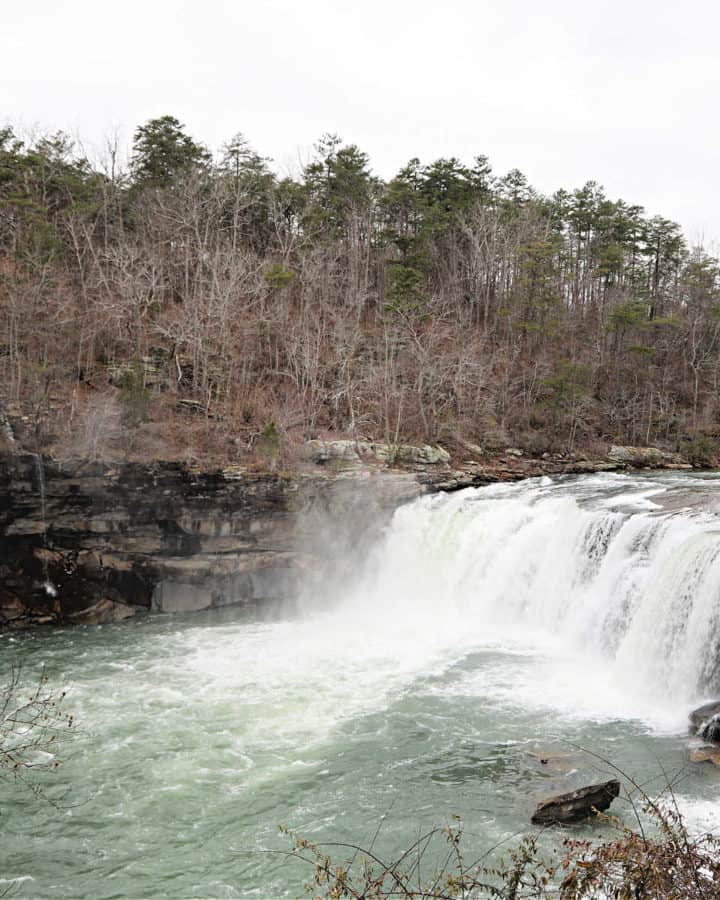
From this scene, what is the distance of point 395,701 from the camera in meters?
13.3

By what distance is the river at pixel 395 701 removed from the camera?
9328 millimetres

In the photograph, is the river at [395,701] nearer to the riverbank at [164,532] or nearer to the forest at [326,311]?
the riverbank at [164,532]

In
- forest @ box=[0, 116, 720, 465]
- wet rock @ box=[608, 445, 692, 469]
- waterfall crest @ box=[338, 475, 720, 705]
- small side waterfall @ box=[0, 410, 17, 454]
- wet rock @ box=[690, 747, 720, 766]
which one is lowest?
wet rock @ box=[690, 747, 720, 766]

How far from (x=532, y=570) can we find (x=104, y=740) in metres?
10.7

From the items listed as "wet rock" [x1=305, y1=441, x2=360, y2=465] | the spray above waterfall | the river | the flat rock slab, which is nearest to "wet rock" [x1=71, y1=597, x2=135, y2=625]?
the river

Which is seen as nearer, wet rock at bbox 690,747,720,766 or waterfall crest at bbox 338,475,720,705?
wet rock at bbox 690,747,720,766

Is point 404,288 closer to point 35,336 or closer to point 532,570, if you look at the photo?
point 35,336

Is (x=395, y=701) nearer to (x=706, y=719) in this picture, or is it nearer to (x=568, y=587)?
(x=706, y=719)

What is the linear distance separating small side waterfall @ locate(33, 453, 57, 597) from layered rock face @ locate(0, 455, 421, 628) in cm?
3

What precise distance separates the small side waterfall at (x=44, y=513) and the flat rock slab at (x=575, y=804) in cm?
1566

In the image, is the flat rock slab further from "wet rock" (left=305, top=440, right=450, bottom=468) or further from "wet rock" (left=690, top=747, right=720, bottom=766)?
"wet rock" (left=305, top=440, right=450, bottom=468)

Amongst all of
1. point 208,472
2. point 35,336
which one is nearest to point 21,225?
point 35,336

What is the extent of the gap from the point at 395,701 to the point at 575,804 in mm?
4672

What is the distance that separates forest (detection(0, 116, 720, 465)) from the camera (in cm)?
2581
